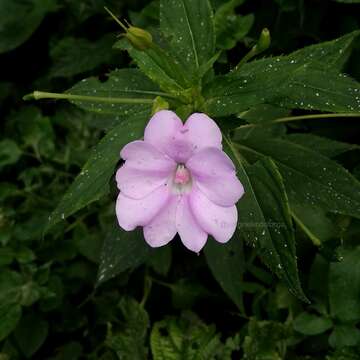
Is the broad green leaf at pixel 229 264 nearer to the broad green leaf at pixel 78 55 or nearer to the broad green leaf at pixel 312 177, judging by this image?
the broad green leaf at pixel 312 177

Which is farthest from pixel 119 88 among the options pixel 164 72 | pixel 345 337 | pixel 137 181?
pixel 345 337

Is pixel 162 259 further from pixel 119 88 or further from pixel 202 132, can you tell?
pixel 202 132

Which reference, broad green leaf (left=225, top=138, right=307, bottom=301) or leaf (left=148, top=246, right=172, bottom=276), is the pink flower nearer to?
broad green leaf (left=225, top=138, right=307, bottom=301)

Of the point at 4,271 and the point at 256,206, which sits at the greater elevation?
the point at 256,206

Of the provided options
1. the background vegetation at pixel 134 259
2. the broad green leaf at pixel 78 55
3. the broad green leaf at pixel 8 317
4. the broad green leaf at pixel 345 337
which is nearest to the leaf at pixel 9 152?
the background vegetation at pixel 134 259

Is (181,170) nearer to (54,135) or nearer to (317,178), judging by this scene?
(317,178)

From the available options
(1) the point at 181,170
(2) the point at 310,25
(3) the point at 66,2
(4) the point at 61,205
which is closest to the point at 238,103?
(1) the point at 181,170
